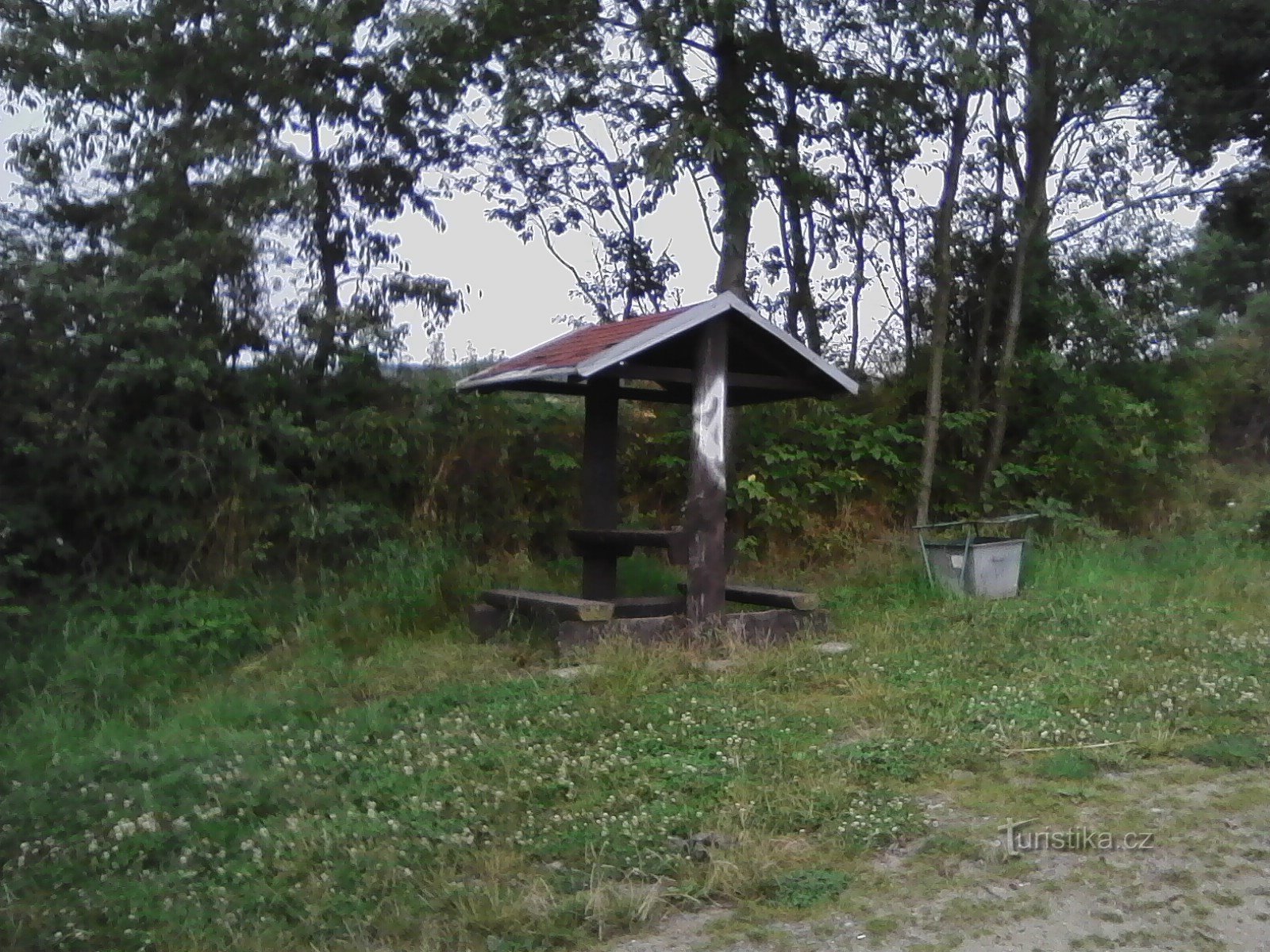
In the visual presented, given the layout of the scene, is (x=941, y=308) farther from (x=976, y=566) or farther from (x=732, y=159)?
(x=976, y=566)

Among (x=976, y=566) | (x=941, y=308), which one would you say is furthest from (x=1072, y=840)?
(x=941, y=308)

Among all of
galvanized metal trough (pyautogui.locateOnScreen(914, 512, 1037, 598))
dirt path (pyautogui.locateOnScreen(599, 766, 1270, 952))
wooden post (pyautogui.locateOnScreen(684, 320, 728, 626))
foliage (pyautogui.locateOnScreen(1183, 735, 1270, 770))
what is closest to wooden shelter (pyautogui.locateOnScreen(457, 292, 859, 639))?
wooden post (pyautogui.locateOnScreen(684, 320, 728, 626))

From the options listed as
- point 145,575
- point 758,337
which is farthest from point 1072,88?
point 145,575

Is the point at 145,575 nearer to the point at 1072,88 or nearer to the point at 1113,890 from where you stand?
the point at 1113,890

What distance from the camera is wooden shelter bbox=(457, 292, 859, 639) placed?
8562mm

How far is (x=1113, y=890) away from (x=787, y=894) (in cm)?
116

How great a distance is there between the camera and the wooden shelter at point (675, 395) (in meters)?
8.56

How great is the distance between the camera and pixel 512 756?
19.4ft

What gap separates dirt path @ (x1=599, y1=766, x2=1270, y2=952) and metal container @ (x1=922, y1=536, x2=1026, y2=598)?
5278 mm

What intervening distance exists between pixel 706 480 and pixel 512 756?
338cm

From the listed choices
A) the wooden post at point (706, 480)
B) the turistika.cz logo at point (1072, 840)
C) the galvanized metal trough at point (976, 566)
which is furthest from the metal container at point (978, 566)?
the turistika.cz logo at point (1072, 840)

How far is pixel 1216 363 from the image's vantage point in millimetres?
17219

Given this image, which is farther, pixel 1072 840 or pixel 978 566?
pixel 978 566

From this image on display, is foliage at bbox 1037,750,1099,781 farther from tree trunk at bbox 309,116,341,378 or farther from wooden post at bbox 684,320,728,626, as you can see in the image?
tree trunk at bbox 309,116,341,378
